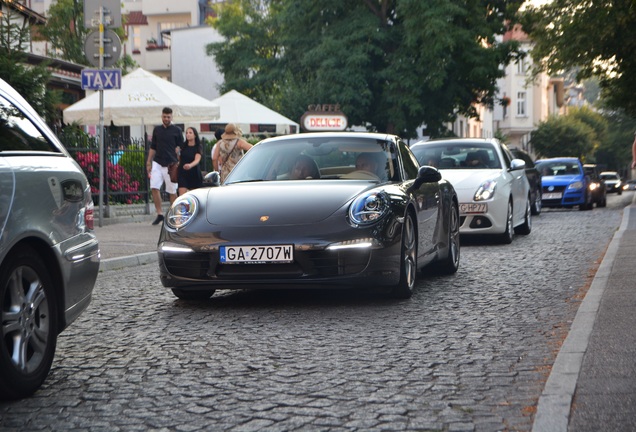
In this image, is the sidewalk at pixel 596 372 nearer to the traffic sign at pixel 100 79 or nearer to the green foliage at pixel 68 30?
the traffic sign at pixel 100 79

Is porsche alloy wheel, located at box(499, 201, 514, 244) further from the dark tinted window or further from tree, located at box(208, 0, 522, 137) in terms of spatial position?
tree, located at box(208, 0, 522, 137)

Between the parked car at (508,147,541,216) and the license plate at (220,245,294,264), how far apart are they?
50.7ft

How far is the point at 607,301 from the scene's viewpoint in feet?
27.7

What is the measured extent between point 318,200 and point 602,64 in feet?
91.5

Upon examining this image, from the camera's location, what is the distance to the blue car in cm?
3047

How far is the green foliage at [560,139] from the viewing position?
97.4 m

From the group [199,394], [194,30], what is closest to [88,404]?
[199,394]

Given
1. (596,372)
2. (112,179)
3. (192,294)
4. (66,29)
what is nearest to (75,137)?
(112,179)

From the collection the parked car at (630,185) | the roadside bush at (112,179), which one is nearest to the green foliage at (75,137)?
the roadside bush at (112,179)

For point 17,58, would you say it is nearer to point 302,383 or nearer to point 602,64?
point 302,383

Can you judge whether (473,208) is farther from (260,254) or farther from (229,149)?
(260,254)

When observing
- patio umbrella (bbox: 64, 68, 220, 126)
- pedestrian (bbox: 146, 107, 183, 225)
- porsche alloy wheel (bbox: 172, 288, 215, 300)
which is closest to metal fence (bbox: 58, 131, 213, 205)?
patio umbrella (bbox: 64, 68, 220, 126)

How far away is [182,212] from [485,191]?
7475 millimetres

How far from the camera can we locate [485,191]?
15.7 m
